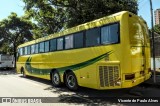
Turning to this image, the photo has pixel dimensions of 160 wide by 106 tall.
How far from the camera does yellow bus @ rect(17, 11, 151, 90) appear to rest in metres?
9.53

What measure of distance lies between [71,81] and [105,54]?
11.1 ft

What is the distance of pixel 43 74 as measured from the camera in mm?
16453

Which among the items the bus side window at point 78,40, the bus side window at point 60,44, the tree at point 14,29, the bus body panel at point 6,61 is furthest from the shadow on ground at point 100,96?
the tree at point 14,29

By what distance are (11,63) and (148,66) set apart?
27.4 m

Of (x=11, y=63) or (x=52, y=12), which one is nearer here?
(x=52, y=12)

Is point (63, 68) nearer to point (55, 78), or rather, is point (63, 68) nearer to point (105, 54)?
point (55, 78)

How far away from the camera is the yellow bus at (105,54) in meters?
9.53

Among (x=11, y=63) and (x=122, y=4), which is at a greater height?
(x=122, y=4)

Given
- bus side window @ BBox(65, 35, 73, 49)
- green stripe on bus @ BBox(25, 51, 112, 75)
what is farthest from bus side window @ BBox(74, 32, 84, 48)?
green stripe on bus @ BBox(25, 51, 112, 75)

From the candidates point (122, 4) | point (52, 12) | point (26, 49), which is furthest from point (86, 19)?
point (26, 49)

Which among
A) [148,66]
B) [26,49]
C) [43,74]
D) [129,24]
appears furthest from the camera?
[26,49]

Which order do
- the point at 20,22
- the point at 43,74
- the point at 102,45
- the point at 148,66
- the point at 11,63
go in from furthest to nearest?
1. the point at 20,22
2. the point at 11,63
3. the point at 43,74
4. the point at 148,66
5. the point at 102,45

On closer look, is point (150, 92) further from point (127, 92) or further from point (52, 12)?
point (52, 12)

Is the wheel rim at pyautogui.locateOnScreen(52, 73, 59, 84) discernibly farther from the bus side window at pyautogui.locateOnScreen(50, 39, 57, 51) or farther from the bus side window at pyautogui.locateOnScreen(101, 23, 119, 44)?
the bus side window at pyautogui.locateOnScreen(101, 23, 119, 44)
